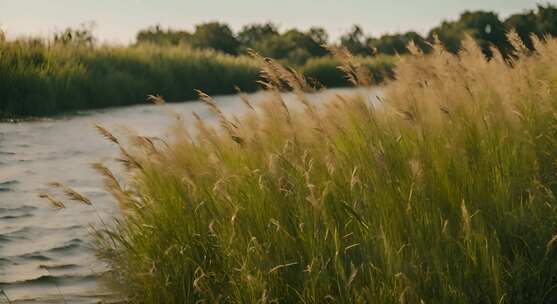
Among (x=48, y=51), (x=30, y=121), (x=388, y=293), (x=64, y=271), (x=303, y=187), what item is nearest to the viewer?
(x=388, y=293)

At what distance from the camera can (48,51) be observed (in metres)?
14.8

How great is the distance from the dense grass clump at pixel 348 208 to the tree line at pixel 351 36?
24290 millimetres

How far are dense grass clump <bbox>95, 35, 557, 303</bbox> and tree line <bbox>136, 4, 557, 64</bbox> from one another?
79.7 feet

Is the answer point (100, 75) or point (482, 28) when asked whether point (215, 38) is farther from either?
point (100, 75)

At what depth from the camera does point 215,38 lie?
103 feet

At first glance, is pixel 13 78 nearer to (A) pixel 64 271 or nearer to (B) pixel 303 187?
(A) pixel 64 271

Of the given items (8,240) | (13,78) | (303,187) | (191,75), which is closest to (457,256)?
(303,187)

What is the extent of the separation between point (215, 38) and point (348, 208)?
1141 inches

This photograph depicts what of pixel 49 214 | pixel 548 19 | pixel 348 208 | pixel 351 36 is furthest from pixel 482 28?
pixel 348 208

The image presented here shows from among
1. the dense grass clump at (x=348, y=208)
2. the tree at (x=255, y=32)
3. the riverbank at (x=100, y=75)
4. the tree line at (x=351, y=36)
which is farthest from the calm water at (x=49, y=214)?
the tree at (x=255, y=32)

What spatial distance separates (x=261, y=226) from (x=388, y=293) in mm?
738

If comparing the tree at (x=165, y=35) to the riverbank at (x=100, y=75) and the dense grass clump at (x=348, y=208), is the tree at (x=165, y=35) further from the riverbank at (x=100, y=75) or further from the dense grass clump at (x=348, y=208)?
the dense grass clump at (x=348, y=208)

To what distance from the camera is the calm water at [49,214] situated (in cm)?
439

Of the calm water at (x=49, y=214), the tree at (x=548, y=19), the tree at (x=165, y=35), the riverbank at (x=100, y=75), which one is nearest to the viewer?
the calm water at (x=49, y=214)
